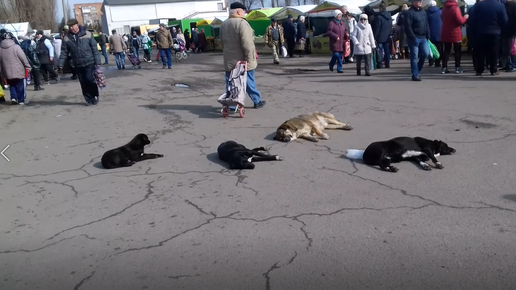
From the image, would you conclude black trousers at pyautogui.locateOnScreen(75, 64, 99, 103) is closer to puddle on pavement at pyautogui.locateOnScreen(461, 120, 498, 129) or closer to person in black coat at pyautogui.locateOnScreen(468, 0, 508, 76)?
puddle on pavement at pyautogui.locateOnScreen(461, 120, 498, 129)

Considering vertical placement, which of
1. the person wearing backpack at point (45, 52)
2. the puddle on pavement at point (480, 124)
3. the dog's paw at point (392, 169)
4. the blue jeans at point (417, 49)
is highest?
the person wearing backpack at point (45, 52)

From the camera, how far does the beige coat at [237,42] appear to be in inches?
355

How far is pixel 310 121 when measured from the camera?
746 cm

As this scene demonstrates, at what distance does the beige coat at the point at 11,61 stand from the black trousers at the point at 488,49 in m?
11.4

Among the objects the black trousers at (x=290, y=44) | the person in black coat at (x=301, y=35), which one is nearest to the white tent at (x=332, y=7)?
the person in black coat at (x=301, y=35)

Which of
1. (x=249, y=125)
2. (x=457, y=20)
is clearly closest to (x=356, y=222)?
(x=249, y=125)

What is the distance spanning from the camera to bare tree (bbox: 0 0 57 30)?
50.9m

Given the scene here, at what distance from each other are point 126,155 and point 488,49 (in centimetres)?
949

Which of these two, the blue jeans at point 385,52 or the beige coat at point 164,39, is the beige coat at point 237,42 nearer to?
the blue jeans at point 385,52

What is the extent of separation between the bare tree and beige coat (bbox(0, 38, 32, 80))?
4286cm

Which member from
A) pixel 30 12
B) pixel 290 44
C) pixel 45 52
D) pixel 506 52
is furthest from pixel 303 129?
pixel 30 12

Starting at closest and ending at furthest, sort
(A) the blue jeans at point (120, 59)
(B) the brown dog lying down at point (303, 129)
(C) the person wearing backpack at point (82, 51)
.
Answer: (B) the brown dog lying down at point (303, 129)
(C) the person wearing backpack at point (82, 51)
(A) the blue jeans at point (120, 59)

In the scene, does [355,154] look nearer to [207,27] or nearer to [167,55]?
[167,55]

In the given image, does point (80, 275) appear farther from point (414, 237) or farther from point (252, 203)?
point (414, 237)
